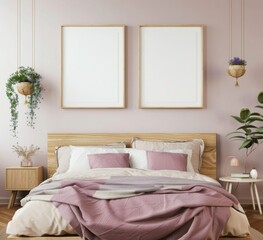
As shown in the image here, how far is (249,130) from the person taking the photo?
21.2 feet

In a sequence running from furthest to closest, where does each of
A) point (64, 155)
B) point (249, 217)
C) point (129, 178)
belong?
point (64, 155)
point (249, 217)
point (129, 178)

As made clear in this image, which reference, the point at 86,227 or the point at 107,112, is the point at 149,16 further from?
the point at 86,227

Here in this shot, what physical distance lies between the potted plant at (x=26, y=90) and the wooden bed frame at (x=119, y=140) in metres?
0.39

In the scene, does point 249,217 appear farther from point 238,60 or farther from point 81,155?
point 81,155

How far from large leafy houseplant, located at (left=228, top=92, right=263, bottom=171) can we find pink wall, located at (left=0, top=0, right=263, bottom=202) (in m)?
0.09

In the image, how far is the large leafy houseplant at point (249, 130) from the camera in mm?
6348

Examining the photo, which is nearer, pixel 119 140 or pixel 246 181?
pixel 246 181

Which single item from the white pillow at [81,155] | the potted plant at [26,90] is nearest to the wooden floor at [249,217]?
the white pillow at [81,155]

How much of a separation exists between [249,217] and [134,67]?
7.22 ft

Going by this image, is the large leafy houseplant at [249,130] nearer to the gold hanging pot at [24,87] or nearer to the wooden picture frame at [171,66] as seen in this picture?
the wooden picture frame at [171,66]

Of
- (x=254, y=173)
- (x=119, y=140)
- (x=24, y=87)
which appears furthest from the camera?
(x=119, y=140)

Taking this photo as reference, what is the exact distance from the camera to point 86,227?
4.02 m

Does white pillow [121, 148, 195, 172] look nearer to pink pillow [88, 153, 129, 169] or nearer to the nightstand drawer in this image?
pink pillow [88, 153, 129, 169]

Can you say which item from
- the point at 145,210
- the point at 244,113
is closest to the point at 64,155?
the point at 244,113
